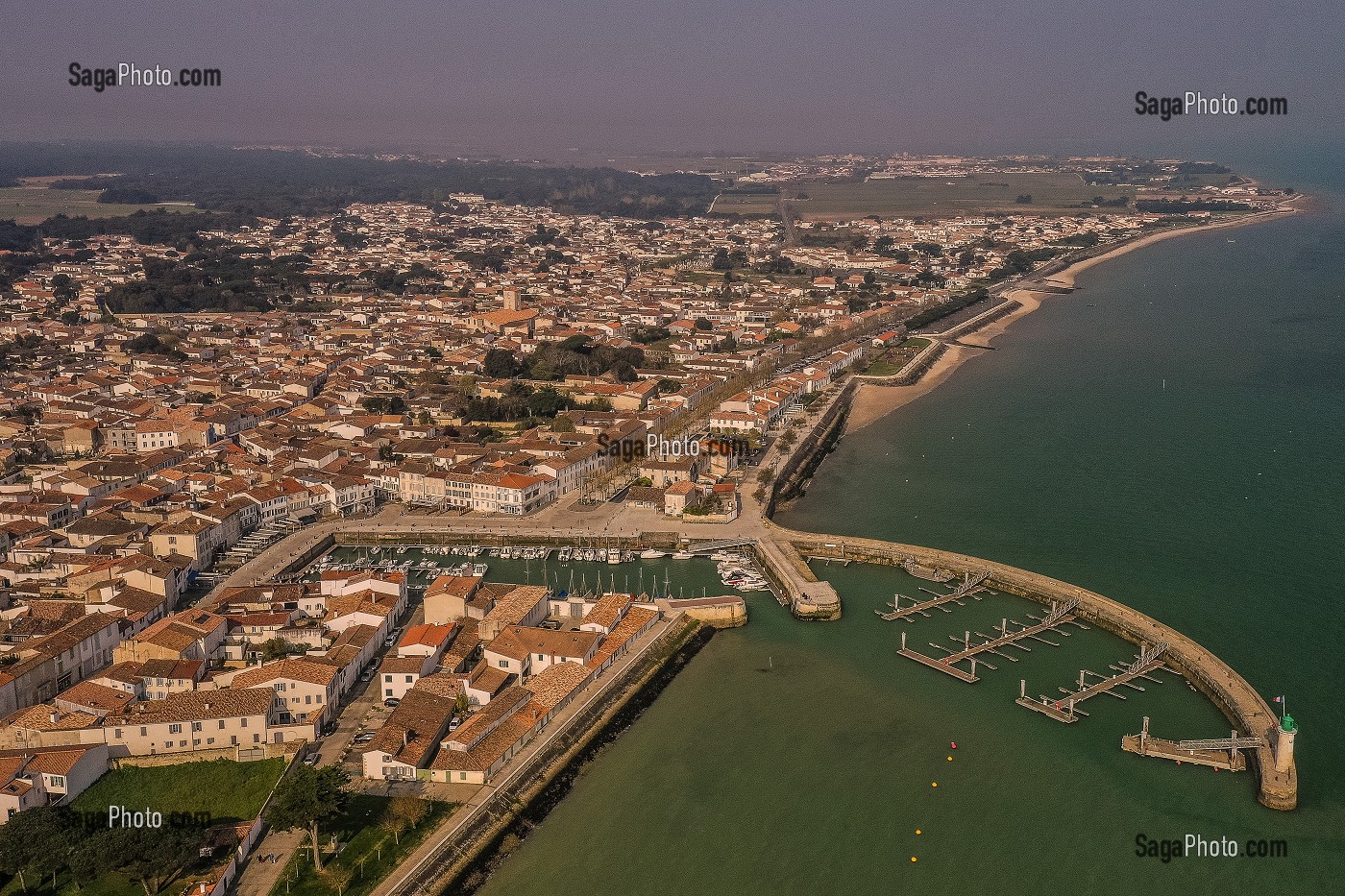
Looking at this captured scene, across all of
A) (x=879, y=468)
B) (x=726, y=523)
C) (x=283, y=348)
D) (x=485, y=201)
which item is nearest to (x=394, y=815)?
(x=726, y=523)

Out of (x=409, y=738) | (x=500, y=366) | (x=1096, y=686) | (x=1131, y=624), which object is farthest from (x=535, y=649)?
(x=500, y=366)

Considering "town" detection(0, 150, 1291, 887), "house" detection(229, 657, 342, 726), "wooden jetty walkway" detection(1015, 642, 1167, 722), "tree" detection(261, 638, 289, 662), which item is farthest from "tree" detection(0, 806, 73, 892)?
"wooden jetty walkway" detection(1015, 642, 1167, 722)

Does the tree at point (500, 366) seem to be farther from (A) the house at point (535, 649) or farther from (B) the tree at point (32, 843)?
(B) the tree at point (32, 843)

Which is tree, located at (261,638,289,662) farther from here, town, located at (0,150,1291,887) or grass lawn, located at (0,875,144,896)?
grass lawn, located at (0,875,144,896)

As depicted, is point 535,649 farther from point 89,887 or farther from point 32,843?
point 32,843

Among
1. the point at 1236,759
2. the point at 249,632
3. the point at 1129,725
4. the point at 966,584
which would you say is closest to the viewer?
the point at 1236,759

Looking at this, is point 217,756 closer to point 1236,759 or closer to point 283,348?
point 1236,759
